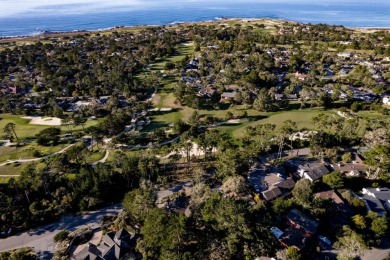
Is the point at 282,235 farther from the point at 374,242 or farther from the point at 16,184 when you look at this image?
the point at 16,184

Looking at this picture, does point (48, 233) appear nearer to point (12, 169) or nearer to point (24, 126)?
point (12, 169)

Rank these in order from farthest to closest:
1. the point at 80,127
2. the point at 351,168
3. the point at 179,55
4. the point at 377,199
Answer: the point at 179,55, the point at 80,127, the point at 351,168, the point at 377,199

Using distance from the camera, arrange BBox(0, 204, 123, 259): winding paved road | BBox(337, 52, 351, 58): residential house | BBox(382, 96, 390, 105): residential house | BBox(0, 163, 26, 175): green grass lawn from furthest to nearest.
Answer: BBox(337, 52, 351, 58): residential house < BBox(382, 96, 390, 105): residential house < BBox(0, 163, 26, 175): green grass lawn < BBox(0, 204, 123, 259): winding paved road

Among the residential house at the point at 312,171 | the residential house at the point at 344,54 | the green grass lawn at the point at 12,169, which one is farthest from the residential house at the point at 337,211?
the residential house at the point at 344,54

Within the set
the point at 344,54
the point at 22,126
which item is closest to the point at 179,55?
the point at 344,54

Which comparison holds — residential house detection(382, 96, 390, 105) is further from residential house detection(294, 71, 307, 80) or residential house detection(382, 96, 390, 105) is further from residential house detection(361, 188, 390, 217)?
residential house detection(361, 188, 390, 217)

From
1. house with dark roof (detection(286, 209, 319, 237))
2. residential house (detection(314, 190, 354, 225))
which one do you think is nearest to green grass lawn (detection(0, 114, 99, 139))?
house with dark roof (detection(286, 209, 319, 237))

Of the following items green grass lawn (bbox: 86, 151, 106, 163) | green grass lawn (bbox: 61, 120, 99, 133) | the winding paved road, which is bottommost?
the winding paved road
